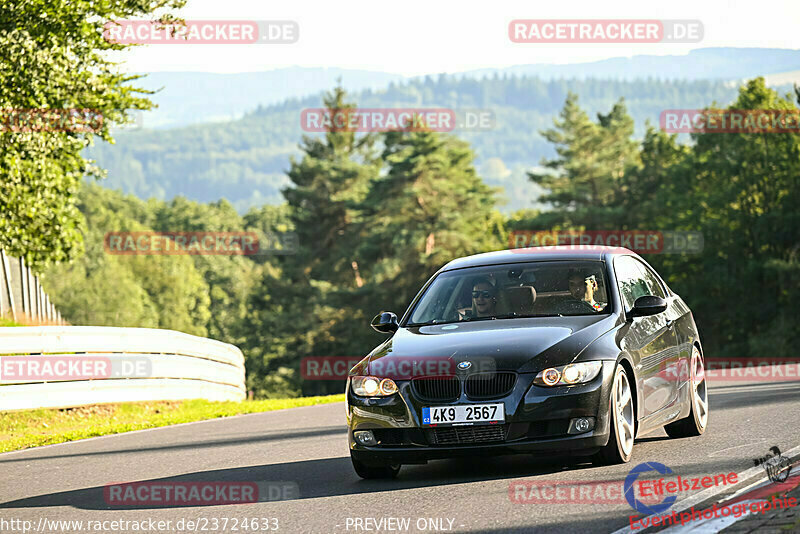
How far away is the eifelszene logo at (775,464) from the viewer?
288 inches

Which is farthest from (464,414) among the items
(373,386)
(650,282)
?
(650,282)

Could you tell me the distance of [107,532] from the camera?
265 inches

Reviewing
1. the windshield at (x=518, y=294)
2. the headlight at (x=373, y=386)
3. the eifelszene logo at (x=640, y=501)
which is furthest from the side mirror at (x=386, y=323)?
the eifelszene logo at (x=640, y=501)

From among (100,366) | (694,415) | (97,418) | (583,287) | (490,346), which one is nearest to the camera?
(490,346)

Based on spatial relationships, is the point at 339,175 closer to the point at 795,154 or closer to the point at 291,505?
the point at 795,154

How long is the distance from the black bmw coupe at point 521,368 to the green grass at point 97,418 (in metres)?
6.13

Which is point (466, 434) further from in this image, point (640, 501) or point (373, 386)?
point (640, 501)

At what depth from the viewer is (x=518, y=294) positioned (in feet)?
30.1

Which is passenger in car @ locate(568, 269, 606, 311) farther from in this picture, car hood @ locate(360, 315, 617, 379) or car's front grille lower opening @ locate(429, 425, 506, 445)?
car's front grille lower opening @ locate(429, 425, 506, 445)

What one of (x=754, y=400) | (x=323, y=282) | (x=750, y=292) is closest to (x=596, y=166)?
(x=750, y=292)

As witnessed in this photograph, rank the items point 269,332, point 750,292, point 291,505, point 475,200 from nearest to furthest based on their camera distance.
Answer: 1. point 291,505
2. point 750,292
3. point 475,200
4. point 269,332

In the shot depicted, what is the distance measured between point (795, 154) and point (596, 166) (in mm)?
13518

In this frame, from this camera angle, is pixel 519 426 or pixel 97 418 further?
pixel 97 418

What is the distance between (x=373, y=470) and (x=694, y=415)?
127 inches
